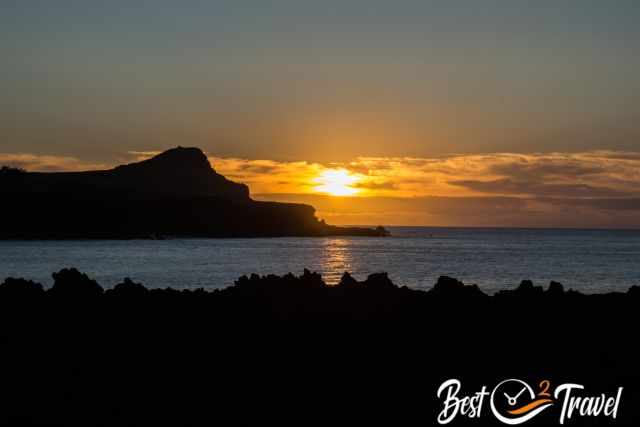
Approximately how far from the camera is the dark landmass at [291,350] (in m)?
14.2

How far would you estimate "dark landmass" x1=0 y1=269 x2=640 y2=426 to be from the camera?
46.5 ft

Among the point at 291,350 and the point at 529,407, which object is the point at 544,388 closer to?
the point at 529,407

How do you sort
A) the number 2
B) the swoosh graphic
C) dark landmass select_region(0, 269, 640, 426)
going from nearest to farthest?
A: 1. the swoosh graphic
2. dark landmass select_region(0, 269, 640, 426)
3. the number 2

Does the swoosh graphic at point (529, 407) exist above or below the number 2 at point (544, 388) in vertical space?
below

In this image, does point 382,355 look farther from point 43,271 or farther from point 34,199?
point 34,199

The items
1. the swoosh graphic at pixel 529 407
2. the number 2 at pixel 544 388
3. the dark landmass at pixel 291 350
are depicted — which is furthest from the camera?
the number 2 at pixel 544 388

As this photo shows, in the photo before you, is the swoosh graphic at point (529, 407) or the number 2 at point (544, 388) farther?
the number 2 at point (544, 388)

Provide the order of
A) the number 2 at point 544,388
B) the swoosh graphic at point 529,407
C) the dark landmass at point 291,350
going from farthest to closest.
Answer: the number 2 at point 544,388, the dark landmass at point 291,350, the swoosh graphic at point 529,407

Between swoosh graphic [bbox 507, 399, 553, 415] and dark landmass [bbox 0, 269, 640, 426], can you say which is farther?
dark landmass [bbox 0, 269, 640, 426]

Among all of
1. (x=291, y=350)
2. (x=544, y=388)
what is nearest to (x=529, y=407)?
(x=544, y=388)

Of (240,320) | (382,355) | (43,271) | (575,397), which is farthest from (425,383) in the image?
(43,271)

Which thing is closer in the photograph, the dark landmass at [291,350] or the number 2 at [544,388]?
the dark landmass at [291,350]

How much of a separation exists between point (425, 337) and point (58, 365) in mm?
7779

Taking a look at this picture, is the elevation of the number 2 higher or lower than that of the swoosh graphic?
higher
